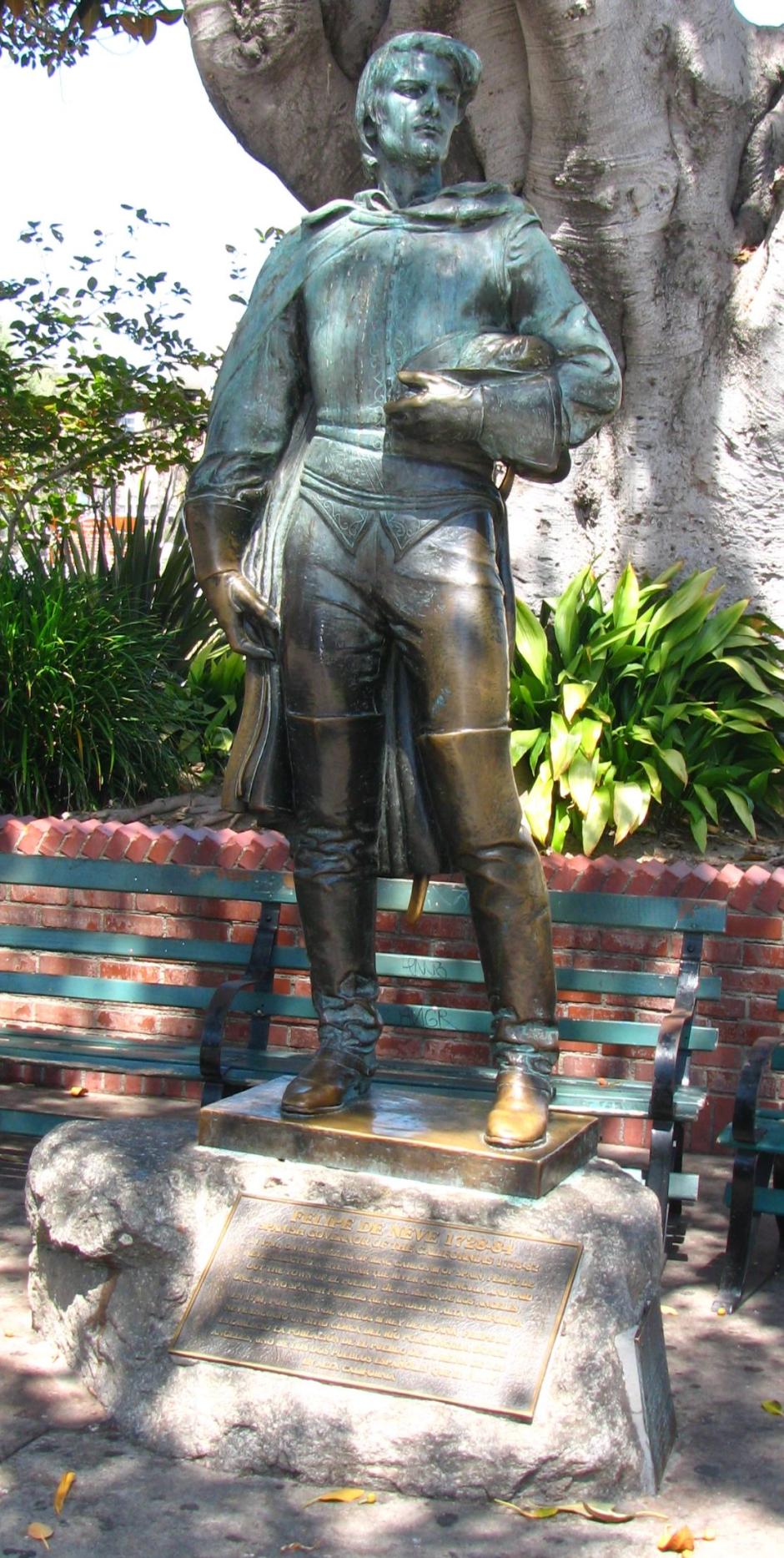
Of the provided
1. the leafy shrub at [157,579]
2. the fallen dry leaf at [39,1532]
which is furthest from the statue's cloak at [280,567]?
the leafy shrub at [157,579]

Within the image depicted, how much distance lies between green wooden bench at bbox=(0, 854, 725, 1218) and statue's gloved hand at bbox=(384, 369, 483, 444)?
1831mm

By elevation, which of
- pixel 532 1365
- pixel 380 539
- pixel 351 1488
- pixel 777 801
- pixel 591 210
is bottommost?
pixel 351 1488

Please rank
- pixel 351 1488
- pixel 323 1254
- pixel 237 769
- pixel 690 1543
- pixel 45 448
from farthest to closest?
pixel 45 448, pixel 237 769, pixel 323 1254, pixel 351 1488, pixel 690 1543

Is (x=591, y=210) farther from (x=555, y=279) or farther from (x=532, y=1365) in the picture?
(x=532, y=1365)

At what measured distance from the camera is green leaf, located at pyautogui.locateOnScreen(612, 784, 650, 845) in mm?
6699

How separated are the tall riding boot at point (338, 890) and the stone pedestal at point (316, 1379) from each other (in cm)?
30

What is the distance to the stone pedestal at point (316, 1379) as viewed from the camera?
321cm

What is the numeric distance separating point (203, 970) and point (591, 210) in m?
4.12

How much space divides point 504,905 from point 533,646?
3815 mm

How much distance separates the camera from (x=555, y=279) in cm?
367

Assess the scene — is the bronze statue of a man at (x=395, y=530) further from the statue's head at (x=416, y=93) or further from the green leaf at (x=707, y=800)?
the green leaf at (x=707, y=800)

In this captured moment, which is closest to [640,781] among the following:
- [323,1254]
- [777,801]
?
[777,801]

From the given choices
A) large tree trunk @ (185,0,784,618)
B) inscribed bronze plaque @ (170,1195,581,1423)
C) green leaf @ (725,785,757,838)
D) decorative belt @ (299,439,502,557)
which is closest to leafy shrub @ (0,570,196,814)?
large tree trunk @ (185,0,784,618)

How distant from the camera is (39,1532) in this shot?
Answer: 9.83 ft
